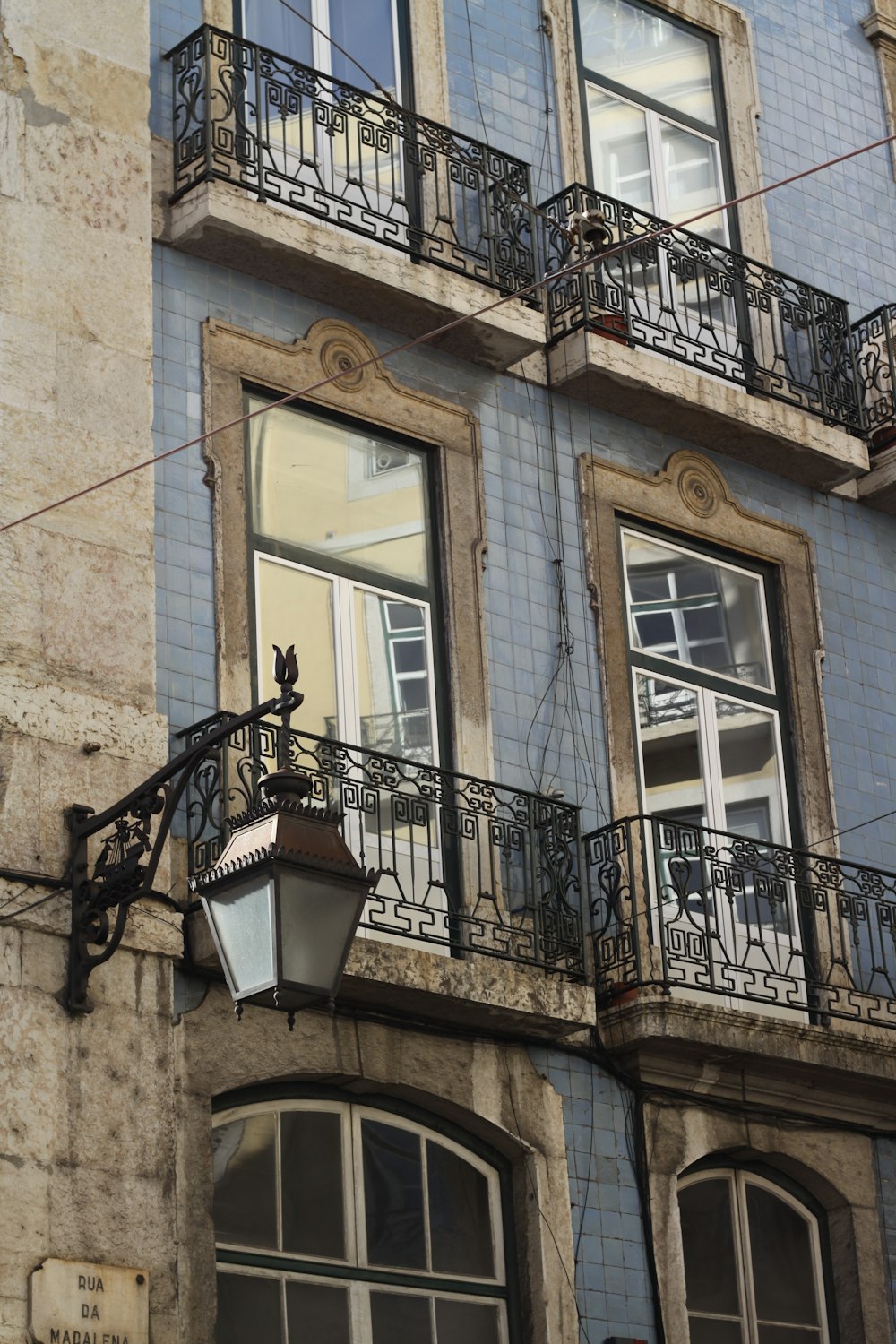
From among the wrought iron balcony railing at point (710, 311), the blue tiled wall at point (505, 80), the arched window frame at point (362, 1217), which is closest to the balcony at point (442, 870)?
the arched window frame at point (362, 1217)

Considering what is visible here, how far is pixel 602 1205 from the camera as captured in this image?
10.4 m

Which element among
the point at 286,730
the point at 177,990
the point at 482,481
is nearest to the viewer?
the point at 286,730

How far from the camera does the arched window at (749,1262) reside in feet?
35.4

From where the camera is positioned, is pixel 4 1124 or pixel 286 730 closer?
pixel 286 730

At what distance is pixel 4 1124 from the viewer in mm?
8617

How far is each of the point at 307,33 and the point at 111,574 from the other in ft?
12.2

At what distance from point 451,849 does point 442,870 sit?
121 millimetres

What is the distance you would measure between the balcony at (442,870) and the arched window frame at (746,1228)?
125cm

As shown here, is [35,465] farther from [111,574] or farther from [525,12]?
[525,12]

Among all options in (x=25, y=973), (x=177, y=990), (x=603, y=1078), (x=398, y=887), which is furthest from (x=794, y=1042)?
(x=25, y=973)

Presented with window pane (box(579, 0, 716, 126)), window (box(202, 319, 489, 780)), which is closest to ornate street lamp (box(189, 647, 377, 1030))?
window (box(202, 319, 489, 780))

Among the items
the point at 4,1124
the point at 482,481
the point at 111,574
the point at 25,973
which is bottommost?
the point at 4,1124

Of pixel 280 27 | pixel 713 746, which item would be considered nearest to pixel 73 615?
pixel 713 746

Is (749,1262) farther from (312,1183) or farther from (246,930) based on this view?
(246,930)
